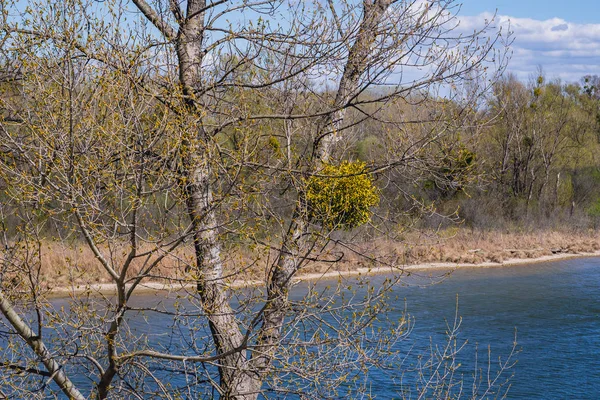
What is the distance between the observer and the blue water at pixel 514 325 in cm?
1231

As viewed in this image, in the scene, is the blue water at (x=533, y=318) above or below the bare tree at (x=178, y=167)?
below

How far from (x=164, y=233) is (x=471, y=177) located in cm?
310

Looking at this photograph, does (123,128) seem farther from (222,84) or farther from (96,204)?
(222,84)

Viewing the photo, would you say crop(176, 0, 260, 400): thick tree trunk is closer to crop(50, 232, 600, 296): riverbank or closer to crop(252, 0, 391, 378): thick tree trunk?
crop(252, 0, 391, 378): thick tree trunk

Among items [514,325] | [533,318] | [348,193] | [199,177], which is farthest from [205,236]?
[533,318]

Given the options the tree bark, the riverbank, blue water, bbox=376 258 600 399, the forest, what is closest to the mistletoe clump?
the forest

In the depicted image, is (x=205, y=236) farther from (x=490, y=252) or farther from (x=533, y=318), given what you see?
(x=490, y=252)

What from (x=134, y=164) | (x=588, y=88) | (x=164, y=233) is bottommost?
(x=164, y=233)

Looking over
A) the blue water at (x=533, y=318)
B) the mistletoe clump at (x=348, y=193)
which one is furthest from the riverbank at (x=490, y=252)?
the mistletoe clump at (x=348, y=193)

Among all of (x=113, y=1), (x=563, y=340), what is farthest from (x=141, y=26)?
(x=563, y=340)

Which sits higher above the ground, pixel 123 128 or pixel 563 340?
pixel 123 128

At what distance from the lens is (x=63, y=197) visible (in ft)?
15.4

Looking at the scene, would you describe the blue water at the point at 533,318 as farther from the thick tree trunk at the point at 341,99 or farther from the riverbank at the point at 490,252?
the thick tree trunk at the point at 341,99

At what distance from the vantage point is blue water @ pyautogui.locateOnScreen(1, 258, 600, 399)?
12312mm
